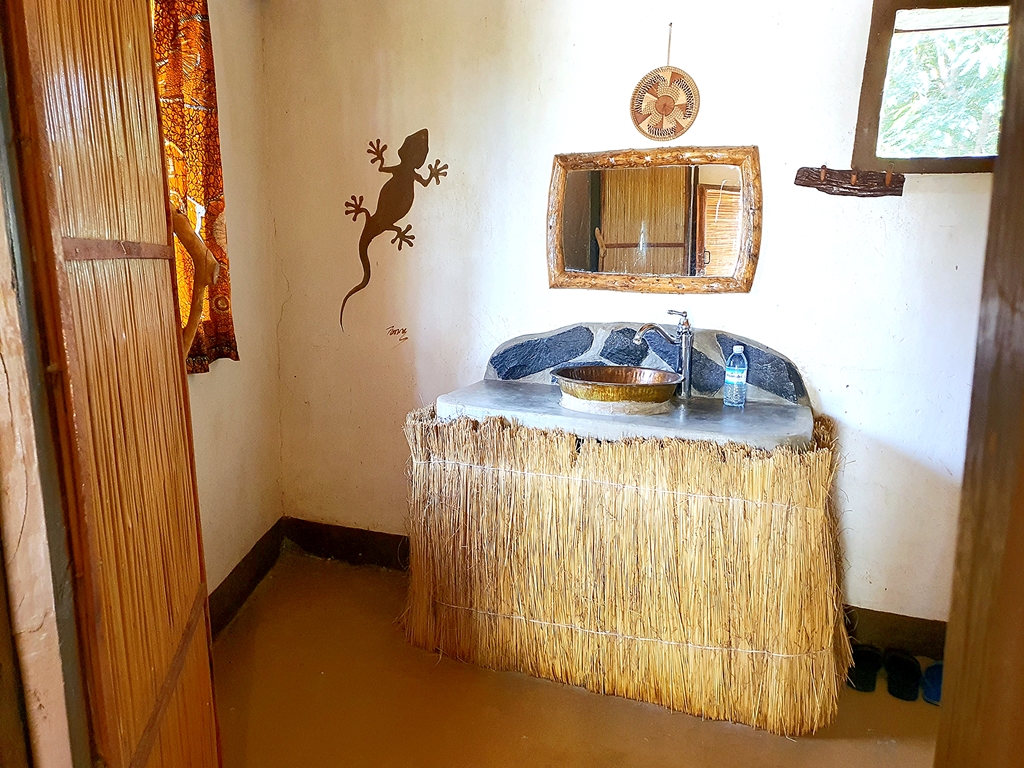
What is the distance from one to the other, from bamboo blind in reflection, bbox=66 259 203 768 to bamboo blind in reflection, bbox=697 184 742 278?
1546 mm

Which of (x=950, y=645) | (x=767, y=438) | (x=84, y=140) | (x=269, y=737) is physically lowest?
(x=269, y=737)

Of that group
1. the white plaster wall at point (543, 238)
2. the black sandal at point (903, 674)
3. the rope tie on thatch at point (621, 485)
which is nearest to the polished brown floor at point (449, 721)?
the black sandal at point (903, 674)

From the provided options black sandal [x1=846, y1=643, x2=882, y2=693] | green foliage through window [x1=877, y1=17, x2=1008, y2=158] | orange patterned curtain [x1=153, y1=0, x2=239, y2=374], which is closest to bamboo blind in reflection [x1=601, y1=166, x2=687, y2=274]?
green foliage through window [x1=877, y1=17, x2=1008, y2=158]

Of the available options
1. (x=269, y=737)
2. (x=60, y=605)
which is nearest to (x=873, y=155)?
(x=60, y=605)

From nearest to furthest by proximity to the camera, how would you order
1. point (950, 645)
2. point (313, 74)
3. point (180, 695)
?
point (950, 645) < point (180, 695) < point (313, 74)

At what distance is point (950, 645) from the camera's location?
384mm

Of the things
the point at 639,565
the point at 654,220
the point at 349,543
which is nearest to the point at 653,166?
the point at 654,220

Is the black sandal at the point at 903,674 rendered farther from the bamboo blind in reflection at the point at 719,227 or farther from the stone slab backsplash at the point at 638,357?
the bamboo blind in reflection at the point at 719,227

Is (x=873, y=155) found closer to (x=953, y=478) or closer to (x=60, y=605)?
(x=953, y=478)

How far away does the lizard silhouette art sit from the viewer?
7.64 ft

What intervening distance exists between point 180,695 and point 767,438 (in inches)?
56.1

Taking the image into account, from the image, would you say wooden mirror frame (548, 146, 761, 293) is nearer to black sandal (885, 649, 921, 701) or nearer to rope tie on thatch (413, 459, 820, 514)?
rope tie on thatch (413, 459, 820, 514)

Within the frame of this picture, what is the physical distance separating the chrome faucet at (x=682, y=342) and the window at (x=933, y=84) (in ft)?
2.31

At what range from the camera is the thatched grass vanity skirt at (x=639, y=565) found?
1673 mm
